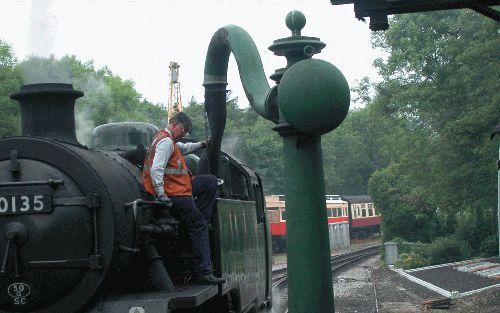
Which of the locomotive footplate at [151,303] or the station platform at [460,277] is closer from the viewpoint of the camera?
the locomotive footplate at [151,303]

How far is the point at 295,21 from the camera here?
4523mm

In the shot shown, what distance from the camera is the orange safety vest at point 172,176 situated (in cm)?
683

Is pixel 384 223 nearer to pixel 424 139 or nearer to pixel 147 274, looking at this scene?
pixel 424 139

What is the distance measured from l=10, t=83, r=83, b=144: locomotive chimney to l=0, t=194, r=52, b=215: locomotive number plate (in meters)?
0.60

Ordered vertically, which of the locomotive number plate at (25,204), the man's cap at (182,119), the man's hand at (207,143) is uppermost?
the man's cap at (182,119)

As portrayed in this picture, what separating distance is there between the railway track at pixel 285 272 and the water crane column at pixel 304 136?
903cm

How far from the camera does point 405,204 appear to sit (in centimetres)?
4028

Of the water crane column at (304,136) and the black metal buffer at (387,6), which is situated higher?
the black metal buffer at (387,6)

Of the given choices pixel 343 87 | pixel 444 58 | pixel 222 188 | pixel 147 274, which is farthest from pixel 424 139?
pixel 343 87

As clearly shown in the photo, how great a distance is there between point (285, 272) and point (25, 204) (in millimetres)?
21467

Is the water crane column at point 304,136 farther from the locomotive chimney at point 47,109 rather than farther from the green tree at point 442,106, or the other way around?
the green tree at point 442,106

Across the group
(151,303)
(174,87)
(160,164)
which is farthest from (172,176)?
(174,87)

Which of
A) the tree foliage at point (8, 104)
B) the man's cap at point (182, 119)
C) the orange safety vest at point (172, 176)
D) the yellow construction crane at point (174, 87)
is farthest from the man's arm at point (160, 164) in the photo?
the yellow construction crane at point (174, 87)

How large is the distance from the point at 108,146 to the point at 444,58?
25.5 meters
